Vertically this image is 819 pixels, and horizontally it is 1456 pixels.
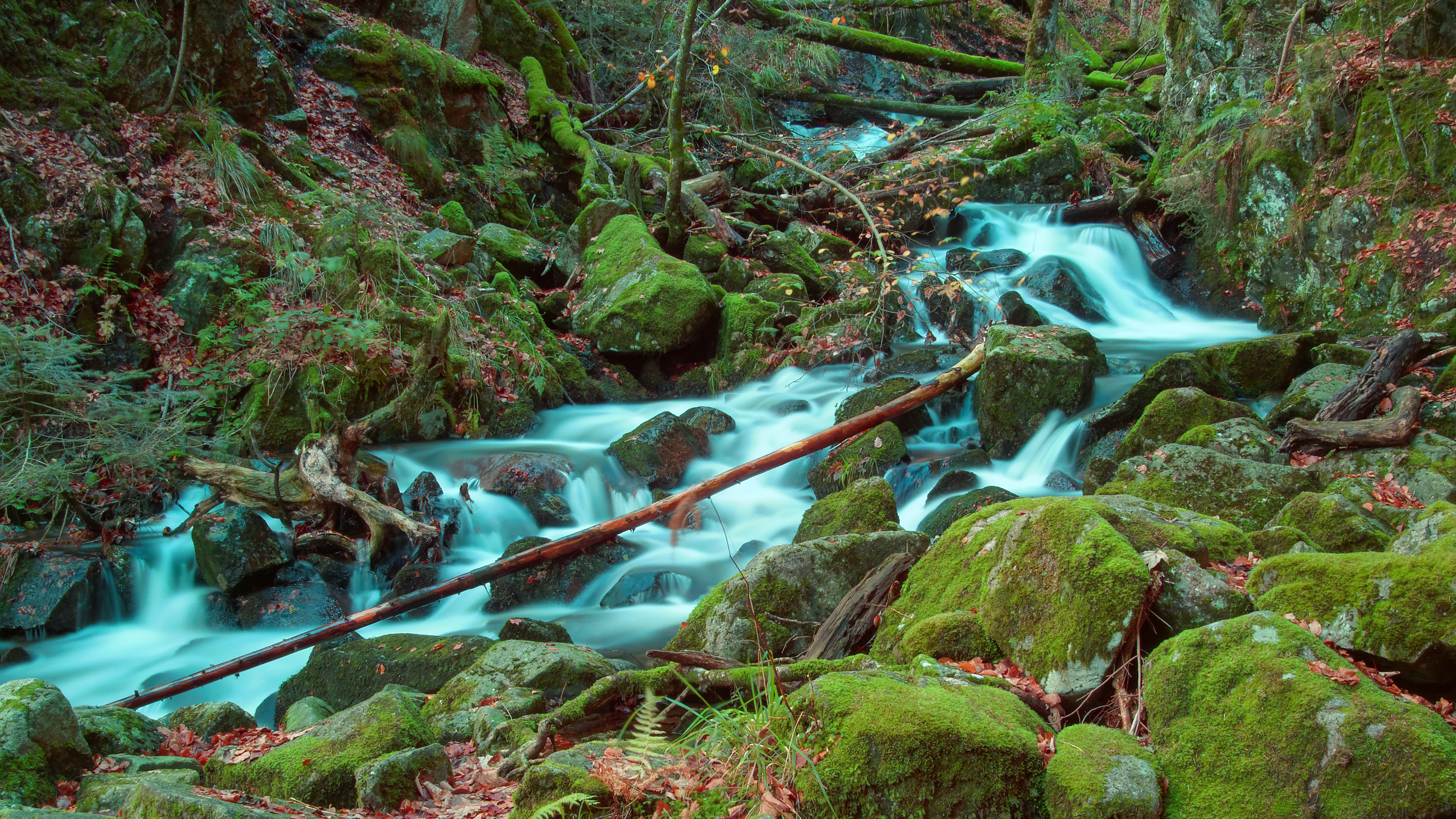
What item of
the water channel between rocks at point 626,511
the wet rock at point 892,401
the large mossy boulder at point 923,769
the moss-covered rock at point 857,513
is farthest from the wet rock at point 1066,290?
the large mossy boulder at point 923,769

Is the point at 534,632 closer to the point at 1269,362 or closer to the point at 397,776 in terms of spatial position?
the point at 397,776

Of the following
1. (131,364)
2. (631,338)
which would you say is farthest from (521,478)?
(131,364)

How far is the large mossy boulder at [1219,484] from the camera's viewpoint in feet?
17.1

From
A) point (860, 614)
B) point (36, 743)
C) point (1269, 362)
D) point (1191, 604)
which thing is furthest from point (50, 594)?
point (1269, 362)

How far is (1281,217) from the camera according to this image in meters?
10.4

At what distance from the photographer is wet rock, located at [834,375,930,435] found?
880 cm

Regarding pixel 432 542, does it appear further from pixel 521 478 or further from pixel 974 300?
pixel 974 300

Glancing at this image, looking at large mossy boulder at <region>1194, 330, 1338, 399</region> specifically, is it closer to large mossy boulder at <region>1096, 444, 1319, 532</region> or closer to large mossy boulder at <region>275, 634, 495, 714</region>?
large mossy boulder at <region>1096, 444, 1319, 532</region>

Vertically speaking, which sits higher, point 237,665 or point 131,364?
point 131,364

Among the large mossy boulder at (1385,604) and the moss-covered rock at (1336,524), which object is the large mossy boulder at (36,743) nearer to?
the large mossy boulder at (1385,604)

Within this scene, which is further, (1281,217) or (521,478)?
(1281,217)

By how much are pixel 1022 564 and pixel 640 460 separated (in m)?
5.78

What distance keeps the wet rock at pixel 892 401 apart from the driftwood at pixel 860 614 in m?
4.41

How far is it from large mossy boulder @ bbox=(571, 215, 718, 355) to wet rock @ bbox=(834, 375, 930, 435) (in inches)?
111
